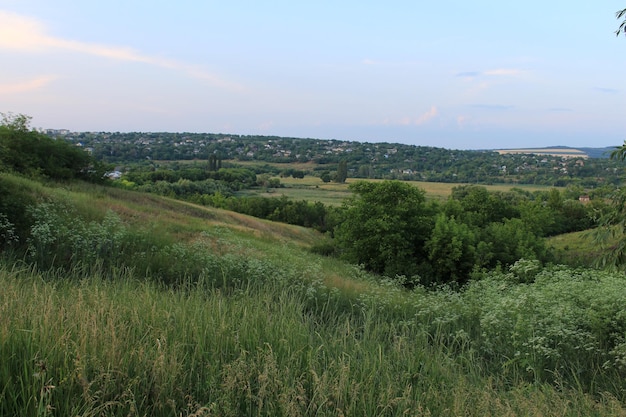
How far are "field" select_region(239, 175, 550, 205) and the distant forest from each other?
10.6m

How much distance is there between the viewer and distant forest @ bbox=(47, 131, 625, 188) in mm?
127062

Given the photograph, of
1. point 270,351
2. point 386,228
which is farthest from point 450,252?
point 270,351

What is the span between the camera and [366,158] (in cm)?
17050

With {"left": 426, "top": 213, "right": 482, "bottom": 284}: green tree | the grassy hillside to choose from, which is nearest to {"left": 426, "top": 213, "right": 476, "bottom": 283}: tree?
{"left": 426, "top": 213, "right": 482, "bottom": 284}: green tree

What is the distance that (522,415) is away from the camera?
2.99 meters

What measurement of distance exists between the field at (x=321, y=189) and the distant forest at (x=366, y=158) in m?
10.6

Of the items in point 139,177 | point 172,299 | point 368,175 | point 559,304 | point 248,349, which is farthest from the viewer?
point 368,175

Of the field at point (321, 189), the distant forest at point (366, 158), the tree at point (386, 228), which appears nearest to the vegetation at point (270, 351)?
the tree at point (386, 228)

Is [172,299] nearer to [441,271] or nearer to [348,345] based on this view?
[348,345]

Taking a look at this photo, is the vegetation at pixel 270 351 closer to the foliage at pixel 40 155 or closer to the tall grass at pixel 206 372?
the tall grass at pixel 206 372

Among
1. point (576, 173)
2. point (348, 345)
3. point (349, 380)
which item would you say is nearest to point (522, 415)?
point (349, 380)

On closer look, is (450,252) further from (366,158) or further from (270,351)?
(366,158)

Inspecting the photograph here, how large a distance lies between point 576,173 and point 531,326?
132538mm

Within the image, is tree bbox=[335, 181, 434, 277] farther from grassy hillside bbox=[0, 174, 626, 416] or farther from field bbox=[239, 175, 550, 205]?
field bbox=[239, 175, 550, 205]
